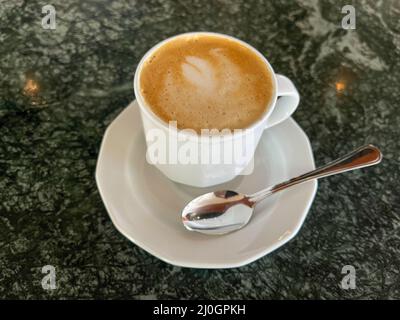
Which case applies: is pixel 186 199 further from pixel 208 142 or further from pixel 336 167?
pixel 336 167

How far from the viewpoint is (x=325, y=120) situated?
2.97 feet

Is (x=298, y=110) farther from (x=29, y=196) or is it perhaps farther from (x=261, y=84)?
(x=29, y=196)

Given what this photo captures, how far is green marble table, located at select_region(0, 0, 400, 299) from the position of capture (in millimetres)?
707

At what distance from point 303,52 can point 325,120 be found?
0.20 meters

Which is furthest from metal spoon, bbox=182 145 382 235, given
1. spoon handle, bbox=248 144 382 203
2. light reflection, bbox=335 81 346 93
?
light reflection, bbox=335 81 346 93

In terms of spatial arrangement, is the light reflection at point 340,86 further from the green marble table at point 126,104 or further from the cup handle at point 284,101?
the cup handle at point 284,101

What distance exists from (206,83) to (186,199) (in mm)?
187

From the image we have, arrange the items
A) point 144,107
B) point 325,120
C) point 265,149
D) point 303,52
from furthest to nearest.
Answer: point 303,52
point 325,120
point 265,149
point 144,107

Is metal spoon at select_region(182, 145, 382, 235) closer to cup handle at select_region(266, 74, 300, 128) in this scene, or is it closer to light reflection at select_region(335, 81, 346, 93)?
cup handle at select_region(266, 74, 300, 128)

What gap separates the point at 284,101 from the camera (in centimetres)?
75

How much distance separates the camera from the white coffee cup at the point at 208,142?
0.65 meters

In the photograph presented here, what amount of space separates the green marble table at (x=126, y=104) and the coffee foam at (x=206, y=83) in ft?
0.62

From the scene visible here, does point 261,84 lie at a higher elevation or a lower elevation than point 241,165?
higher
